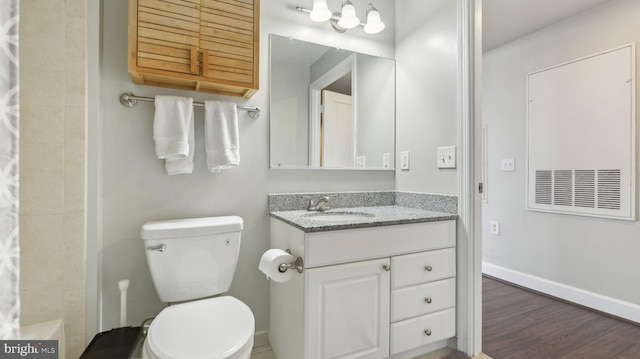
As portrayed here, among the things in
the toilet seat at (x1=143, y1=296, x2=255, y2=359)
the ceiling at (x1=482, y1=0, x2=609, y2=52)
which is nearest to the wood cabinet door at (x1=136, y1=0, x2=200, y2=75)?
the toilet seat at (x1=143, y1=296, x2=255, y2=359)

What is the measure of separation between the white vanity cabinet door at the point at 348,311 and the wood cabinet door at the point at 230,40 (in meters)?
1.03

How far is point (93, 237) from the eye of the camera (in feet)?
4.32

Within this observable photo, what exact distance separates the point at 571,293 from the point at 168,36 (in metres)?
3.30

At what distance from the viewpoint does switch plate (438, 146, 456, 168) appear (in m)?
1.66

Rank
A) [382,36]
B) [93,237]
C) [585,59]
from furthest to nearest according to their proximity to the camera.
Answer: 1. [585,59]
2. [382,36]
3. [93,237]

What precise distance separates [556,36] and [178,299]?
3.38 m

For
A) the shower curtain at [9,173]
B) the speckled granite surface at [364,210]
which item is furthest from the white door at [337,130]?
the shower curtain at [9,173]

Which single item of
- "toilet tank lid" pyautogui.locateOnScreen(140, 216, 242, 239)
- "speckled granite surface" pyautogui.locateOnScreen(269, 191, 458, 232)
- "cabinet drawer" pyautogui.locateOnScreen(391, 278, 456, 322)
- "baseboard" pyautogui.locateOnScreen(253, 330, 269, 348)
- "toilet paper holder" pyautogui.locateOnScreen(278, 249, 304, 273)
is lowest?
"baseboard" pyautogui.locateOnScreen(253, 330, 269, 348)

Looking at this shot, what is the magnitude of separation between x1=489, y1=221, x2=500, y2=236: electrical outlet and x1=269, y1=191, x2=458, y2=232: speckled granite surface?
149 cm

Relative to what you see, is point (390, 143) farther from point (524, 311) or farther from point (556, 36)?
point (556, 36)

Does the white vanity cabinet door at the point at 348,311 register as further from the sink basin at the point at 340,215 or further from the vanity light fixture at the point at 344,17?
the vanity light fixture at the point at 344,17

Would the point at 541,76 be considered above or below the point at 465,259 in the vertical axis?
above

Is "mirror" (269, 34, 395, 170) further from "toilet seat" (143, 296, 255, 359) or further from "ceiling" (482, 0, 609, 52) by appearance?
"ceiling" (482, 0, 609, 52)


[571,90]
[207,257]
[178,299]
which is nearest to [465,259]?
[207,257]
